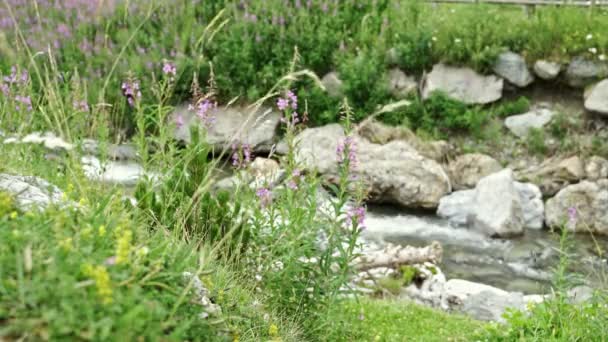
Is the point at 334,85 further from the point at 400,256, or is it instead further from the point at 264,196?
the point at 264,196

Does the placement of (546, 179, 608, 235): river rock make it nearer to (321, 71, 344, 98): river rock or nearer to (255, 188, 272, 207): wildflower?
(321, 71, 344, 98): river rock

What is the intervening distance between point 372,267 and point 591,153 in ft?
16.0

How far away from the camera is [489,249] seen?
9734mm

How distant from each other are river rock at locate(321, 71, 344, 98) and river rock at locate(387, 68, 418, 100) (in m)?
0.80

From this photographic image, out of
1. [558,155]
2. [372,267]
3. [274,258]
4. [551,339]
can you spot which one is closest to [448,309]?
[372,267]

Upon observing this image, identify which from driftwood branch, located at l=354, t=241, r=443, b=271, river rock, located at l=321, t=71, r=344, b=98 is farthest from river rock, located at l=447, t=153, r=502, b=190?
driftwood branch, located at l=354, t=241, r=443, b=271

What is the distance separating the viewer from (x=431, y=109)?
40.7ft

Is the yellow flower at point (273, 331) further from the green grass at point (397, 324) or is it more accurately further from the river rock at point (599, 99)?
the river rock at point (599, 99)

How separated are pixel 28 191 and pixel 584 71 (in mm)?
10569

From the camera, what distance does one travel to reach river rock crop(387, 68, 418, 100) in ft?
41.3

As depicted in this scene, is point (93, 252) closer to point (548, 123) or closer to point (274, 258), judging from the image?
point (274, 258)

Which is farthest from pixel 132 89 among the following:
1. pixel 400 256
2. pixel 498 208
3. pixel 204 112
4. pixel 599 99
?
pixel 599 99

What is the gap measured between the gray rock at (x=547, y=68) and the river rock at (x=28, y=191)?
9938 millimetres

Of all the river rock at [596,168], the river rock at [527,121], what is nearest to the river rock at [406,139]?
the river rock at [527,121]
